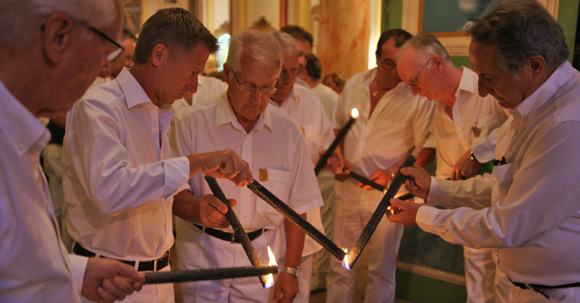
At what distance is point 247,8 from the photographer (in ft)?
36.2

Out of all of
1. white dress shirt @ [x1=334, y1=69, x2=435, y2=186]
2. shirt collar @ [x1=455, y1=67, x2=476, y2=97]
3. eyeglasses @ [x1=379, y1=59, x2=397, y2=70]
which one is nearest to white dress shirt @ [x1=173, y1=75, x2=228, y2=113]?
white dress shirt @ [x1=334, y1=69, x2=435, y2=186]

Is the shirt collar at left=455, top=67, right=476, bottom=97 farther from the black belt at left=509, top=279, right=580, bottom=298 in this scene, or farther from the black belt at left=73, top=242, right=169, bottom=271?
the black belt at left=73, top=242, right=169, bottom=271

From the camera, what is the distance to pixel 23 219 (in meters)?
1.24

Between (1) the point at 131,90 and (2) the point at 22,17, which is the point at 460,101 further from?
(2) the point at 22,17

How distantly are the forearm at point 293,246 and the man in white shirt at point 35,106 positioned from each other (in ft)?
5.25

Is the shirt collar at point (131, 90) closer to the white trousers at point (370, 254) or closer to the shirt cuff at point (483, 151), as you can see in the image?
the shirt cuff at point (483, 151)

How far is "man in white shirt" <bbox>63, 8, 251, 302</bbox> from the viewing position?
2.01 meters

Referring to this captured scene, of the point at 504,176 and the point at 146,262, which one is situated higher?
the point at 504,176

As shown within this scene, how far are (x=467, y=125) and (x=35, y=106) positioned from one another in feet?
9.52

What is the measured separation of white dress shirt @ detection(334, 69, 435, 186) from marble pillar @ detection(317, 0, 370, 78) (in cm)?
350

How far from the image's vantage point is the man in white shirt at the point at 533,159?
2.00 meters

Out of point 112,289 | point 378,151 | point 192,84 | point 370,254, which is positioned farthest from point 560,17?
point 112,289

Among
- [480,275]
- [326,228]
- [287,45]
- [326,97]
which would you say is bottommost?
[326,228]

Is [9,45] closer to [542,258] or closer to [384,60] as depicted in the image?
[542,258]
